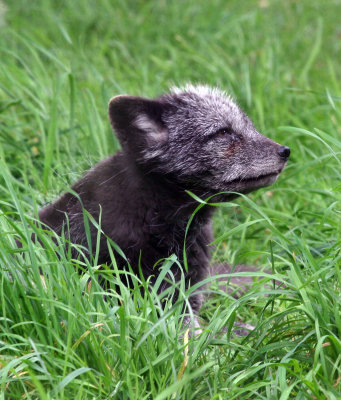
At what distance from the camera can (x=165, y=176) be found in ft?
13.0

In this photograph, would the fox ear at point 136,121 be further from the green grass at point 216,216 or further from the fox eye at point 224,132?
the green grass at point 216,216

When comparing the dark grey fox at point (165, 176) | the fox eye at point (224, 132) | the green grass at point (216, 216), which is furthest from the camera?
the fox eye at point (224, 132)

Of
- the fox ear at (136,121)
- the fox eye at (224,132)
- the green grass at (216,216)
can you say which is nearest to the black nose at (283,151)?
the green grass at (216,216)

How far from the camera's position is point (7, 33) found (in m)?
6.95

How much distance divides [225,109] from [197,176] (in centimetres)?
57

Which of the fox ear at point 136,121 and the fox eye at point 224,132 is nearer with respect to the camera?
the fox ear at point 136,121

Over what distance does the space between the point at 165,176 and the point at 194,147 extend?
0.26 meters

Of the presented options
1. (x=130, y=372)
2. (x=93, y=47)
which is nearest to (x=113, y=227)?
(x=130, y=372)

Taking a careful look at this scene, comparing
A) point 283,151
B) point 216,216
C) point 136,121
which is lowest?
point 216,216

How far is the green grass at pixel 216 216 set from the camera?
8.87 ft

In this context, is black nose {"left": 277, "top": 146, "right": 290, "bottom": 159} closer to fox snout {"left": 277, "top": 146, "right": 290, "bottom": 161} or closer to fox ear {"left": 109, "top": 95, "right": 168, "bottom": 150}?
fox snout {"left": 277, "top": 146, "right": 290, "bottom": 161}

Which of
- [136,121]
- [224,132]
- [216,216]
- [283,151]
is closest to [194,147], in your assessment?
[224,132]

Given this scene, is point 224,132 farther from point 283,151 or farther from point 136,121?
point 136,121

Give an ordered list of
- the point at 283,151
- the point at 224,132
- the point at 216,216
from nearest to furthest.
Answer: the point at 283,151 → the point at 224,132 → the point at 216,216
